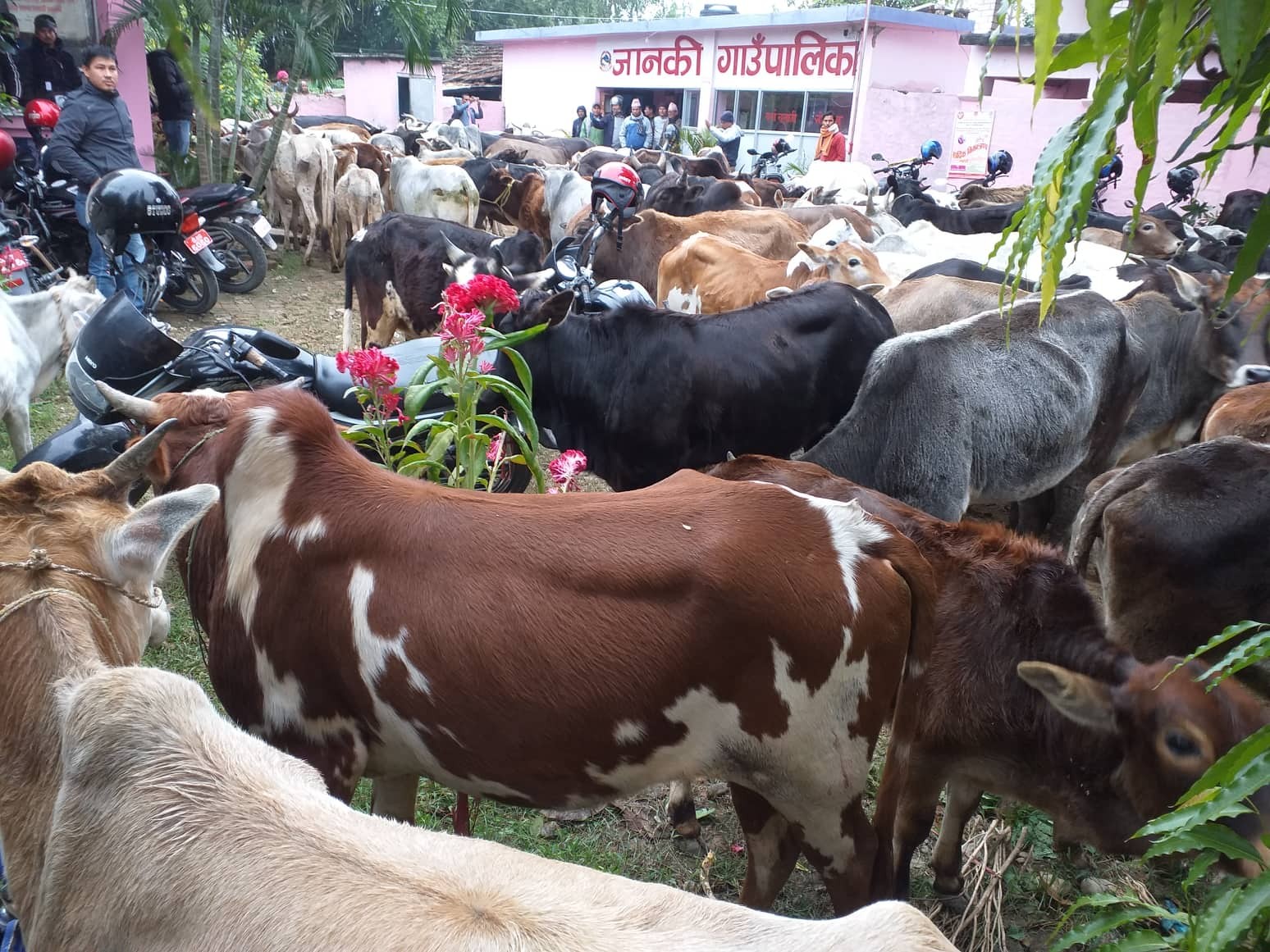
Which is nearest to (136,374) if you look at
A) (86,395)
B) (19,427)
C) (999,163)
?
(86,395)

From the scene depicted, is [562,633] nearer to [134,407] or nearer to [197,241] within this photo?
[134,407]

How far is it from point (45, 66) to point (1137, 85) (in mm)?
12506

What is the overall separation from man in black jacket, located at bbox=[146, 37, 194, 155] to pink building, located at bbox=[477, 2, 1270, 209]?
14125mm

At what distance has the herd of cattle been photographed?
1.36 meters

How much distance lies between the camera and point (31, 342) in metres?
5.73

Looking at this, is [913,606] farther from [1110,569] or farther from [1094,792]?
[1110,569]

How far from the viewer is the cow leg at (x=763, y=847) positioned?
272cm

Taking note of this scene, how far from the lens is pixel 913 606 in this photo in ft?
8.08

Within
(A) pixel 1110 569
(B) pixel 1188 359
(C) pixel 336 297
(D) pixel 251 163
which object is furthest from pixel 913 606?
(D) pixel 251 163

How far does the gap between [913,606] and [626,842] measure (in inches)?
65.8

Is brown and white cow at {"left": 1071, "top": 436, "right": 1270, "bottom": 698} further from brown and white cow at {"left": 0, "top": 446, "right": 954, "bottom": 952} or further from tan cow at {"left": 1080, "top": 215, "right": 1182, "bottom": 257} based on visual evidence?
tan cow at {"left": 1080, "top": 215, "right": 1182, "bottom": 257}

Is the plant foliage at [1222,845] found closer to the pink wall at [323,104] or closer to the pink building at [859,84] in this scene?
the pink building at [859,84]

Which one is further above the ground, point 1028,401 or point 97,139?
point 97,139

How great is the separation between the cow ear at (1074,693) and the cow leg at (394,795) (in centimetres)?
194
